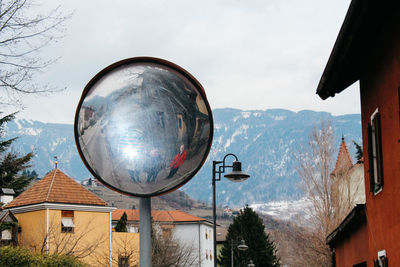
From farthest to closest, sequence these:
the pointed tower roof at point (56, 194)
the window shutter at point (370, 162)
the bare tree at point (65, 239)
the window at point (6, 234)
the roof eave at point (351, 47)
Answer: the pointed tower roof at point (56, 194)
the window at point (6, 234)
the bare tree at point (65, 239)
the window shutter at point (370, 162)
the roof eave at point (351, 47)

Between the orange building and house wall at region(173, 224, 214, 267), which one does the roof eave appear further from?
house wall at region(173, 224, 214, 267)

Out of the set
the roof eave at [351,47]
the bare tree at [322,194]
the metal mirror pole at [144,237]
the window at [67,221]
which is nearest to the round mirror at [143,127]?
the metal mirror pole at [144,237]

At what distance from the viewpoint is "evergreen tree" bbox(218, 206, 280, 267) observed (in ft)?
208

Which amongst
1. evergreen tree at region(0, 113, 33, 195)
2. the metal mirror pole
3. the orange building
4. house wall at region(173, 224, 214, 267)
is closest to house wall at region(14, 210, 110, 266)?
evergreen tree at region(0, 113, 33, 195)

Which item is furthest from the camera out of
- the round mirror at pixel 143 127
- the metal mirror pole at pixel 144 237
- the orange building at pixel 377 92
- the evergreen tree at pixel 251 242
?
the evergreen tree at pixel 251 242

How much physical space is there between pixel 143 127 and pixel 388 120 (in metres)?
7.14

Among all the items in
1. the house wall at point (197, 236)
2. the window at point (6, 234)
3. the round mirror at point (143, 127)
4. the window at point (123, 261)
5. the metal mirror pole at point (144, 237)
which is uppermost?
the house wall at point (197, 236)

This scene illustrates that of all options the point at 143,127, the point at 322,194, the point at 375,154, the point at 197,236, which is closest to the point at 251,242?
the point at 197,236

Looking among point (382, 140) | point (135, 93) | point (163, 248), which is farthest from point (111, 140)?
point (163, 248)

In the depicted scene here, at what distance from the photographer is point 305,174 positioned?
42.5m

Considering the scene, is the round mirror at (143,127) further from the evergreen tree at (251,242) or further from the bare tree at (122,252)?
the evergreen tree at (251,242)

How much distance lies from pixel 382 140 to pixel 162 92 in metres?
7.68

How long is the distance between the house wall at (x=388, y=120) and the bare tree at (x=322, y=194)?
2870cm

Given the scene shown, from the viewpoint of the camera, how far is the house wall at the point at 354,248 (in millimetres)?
14702
